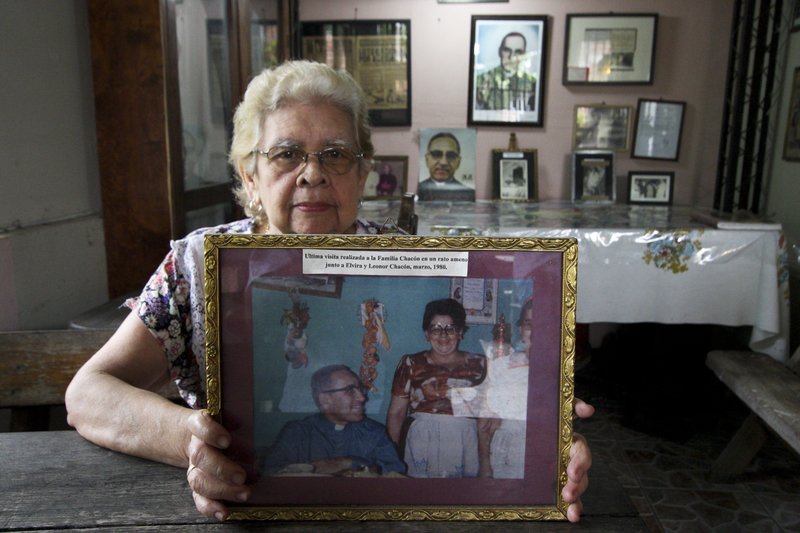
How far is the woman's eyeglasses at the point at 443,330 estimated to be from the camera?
2.10ft

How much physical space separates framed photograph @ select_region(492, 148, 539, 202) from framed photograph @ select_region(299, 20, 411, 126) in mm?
A: 595

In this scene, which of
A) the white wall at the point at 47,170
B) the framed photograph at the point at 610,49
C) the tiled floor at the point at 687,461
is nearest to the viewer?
the white wall at the point at 47,170

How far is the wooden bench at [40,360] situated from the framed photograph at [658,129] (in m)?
3.00

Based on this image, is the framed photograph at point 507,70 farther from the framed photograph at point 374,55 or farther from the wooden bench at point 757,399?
the wooden bench at point 757,399

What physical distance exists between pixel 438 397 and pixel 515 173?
2.90 metres

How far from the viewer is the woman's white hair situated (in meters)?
1.02

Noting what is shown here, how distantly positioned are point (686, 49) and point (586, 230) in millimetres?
1614

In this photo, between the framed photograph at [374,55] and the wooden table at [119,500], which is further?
the framed photograph at [374,55]

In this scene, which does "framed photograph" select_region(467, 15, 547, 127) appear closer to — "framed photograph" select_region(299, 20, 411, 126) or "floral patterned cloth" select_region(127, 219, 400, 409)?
"framed photograph" select_region(299, 20, 411, 126)

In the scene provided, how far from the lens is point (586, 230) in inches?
95.7

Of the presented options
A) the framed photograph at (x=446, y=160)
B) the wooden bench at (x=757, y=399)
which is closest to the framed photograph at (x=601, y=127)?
the framed photograph at (x=446, y=160)

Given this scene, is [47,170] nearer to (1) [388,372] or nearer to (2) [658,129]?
(1) [388,372]

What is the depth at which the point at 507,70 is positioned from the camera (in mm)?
3301

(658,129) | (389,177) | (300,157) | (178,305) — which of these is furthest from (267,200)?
(658,129)
